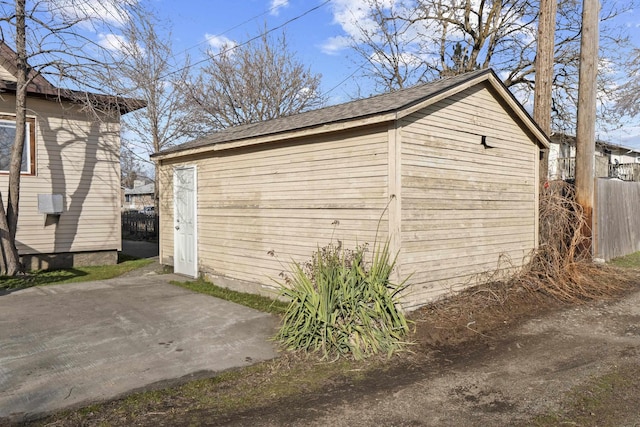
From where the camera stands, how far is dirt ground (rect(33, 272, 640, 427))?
335 cm

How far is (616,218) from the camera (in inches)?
441

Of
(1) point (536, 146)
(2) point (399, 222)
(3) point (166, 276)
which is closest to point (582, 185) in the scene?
(1) point (536, 146)

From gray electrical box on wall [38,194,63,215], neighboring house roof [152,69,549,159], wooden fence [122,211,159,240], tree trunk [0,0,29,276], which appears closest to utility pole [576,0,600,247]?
neighboring house roof [152,69,549,159]

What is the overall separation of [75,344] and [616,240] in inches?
461

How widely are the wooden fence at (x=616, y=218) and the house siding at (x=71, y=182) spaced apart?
1138 centimetres

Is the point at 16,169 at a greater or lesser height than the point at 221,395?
greater

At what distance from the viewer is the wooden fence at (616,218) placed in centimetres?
1039

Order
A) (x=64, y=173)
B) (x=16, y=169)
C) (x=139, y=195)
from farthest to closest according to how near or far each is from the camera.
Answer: (x=139, y=195), (x=64, y=173), (x=16, y=169)

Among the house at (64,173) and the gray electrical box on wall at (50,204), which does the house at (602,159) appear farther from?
the gray electrical box on wall at (50,204)

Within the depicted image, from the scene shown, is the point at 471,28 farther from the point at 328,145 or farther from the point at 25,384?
the point at 25,384

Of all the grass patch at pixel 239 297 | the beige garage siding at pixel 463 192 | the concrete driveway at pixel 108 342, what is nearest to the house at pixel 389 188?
the beige garage siding at pixel 463 192

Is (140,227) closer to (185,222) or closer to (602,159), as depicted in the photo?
(185,222)

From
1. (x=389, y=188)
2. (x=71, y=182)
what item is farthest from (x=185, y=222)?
(x=389, y=188)

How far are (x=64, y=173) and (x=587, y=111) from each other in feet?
38.1
